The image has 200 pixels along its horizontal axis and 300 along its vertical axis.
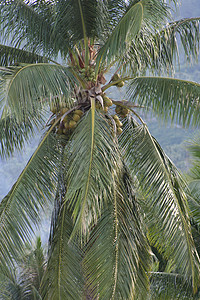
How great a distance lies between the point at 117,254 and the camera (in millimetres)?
6047

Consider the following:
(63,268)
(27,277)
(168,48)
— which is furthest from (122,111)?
(27,277)

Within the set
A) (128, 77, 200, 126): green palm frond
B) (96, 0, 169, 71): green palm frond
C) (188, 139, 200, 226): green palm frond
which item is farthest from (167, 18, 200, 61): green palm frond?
(188, 139, 200, 226): green palm frond

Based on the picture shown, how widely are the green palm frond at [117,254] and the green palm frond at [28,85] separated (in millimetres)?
1403

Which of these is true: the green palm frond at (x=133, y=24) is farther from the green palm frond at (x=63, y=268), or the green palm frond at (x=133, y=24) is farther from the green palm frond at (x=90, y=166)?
the green palm frond at (x=63, y=268)

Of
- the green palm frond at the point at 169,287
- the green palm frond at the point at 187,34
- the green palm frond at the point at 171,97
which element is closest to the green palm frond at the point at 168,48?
the green palm frond at the point at 187,34

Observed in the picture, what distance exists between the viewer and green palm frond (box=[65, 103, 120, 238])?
531 centimetres

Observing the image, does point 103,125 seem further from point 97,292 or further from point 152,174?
point 97,292

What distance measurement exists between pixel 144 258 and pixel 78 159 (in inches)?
71.6

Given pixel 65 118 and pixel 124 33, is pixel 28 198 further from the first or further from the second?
pixel 124 33

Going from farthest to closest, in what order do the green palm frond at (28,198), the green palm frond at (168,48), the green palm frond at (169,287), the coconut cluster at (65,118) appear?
the green palm frond at (169,287)
the green palm frond at (168,48)
the coconut cluster at (65,118)
the green palm frond at (28,198)

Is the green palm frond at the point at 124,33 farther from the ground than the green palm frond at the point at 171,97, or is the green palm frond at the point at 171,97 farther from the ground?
the green palm frond at the point at 124,33

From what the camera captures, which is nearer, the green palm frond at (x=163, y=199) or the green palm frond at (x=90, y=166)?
the green palm frond at (x=90, y=166)

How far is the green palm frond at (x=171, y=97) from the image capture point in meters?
6.50

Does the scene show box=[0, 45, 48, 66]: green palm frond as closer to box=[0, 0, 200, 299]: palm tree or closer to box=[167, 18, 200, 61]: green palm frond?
box=[0, 0, 200, 299]: palm tree
